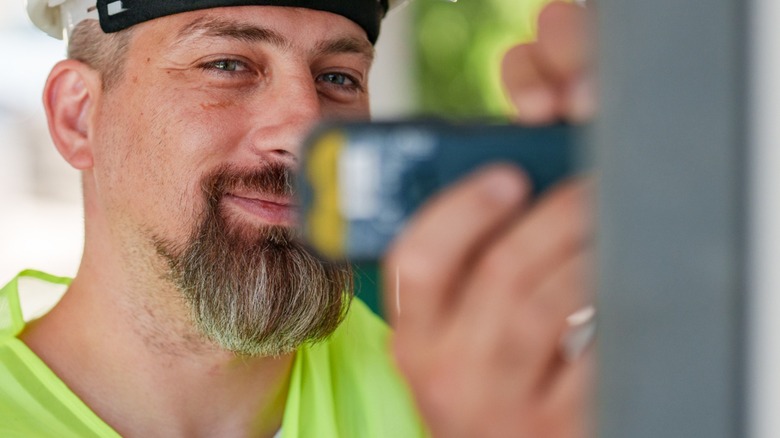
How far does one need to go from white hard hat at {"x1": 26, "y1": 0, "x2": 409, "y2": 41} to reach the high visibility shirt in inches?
14.9

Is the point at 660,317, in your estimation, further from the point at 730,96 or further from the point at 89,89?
the point at 89,89

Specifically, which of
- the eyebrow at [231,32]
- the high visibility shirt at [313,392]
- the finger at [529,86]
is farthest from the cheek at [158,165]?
the finger at [529,86]

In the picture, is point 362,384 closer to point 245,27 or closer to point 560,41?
point 245,27

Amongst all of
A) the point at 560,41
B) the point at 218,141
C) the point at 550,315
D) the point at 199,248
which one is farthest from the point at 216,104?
the point at 550,315

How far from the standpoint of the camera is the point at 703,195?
1.22 ft

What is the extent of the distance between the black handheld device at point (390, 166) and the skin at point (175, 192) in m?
0.78

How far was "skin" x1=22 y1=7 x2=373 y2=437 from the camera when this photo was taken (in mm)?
1256

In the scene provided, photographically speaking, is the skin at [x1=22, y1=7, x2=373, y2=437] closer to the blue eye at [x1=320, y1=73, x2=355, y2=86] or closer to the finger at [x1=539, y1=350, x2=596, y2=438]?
the blue eye at [x1=320, y1=73, x2=355, y2=86]

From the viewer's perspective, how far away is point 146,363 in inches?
50.4

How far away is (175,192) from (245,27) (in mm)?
234

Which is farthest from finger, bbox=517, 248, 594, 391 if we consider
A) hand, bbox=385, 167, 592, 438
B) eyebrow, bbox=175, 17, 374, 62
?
eyebrow, bbox=175, 17, 374, 62

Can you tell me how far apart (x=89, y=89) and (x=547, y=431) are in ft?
3.60

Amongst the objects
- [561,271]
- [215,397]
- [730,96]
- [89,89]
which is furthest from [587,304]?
[89,89]

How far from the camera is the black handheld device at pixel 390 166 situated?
1.49 feet
